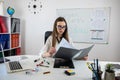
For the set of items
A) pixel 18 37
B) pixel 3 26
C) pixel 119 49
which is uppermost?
pixel 3 26

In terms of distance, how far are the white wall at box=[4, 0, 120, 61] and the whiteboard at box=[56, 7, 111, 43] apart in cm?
9

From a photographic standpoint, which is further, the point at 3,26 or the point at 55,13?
the point at 55,13

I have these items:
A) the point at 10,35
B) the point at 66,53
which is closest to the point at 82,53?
the point at 66,53

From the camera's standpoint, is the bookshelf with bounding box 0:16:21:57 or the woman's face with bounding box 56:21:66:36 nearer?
the woman's face with bounding box 56:21:66:36

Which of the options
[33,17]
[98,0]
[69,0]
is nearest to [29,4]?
[33,17]

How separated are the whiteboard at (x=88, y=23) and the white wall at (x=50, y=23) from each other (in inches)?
3.6

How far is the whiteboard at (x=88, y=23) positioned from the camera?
297cm

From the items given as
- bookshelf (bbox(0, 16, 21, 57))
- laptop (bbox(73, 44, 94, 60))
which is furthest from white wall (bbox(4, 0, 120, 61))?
laptop (bbox(73, 44, 94, 60))

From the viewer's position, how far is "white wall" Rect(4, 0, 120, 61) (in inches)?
116

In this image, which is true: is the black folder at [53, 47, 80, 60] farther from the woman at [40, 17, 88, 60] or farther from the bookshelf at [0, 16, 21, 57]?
the bookshelf at [0, 16, 21, 57]

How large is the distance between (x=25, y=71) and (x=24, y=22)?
94.7 inches

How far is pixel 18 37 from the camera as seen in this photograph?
332 centimetres

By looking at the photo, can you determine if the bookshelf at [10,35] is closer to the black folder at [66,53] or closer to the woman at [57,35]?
the woman at [57,35]

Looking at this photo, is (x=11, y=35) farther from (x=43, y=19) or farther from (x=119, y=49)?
(x=119, y=49)
